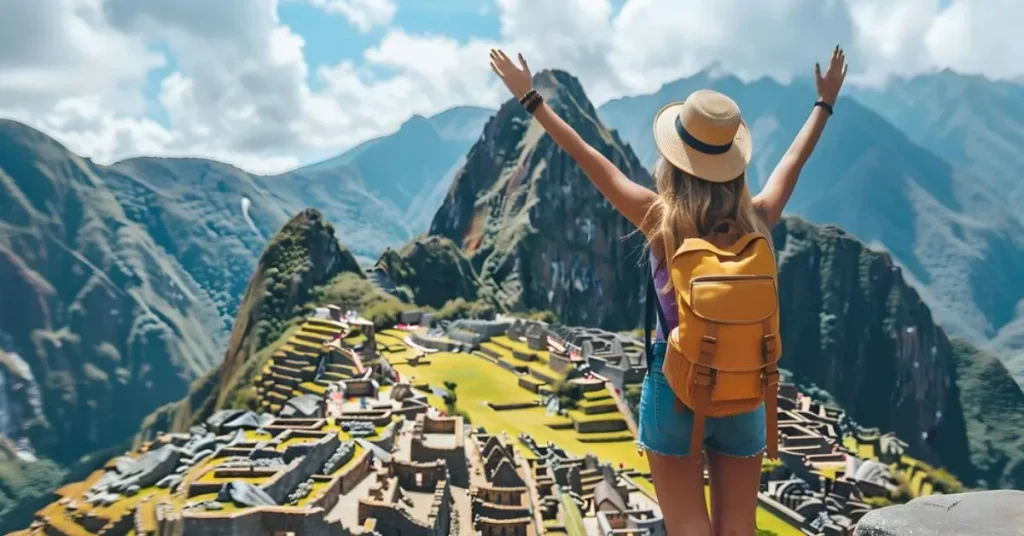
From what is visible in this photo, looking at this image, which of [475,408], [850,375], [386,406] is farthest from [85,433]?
[850,375]

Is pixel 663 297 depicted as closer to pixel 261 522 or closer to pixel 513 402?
pixel 261 522

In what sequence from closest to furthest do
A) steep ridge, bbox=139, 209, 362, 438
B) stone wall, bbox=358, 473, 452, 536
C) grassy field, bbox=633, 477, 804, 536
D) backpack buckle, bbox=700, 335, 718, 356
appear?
backpack buckle, bbox=700, 335, 718, 356 < stone wall, bbox=358, 473, 452, 536 < grassy field, bbox=633, 477, 804, 536 < steep ridge, bbox=139, 209, 362, 438

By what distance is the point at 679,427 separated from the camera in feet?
14.3

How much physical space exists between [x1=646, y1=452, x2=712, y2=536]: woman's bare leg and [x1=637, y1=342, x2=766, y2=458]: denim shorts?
Result: 0.08 metres

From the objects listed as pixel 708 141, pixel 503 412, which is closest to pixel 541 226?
pixel 503 412

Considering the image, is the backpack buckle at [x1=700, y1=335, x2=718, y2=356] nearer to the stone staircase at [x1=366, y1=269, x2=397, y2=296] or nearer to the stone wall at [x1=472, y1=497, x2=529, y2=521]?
the stone wall at [x1=472, y1=497, x2=529, y2=521]

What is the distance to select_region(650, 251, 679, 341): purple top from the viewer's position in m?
4.40

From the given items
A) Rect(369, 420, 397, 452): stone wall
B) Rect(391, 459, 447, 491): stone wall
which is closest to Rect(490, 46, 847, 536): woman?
Rect(391, 459, 447, 491): stone wall

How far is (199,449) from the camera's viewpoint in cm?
2547

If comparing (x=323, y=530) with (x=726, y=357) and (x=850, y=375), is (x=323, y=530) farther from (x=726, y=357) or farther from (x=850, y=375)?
(x=850, y=375)

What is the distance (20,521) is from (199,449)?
67.0m

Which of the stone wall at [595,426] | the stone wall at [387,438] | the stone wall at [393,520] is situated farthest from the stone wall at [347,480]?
the stone wall at [595,426]

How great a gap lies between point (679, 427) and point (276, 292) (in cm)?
9431

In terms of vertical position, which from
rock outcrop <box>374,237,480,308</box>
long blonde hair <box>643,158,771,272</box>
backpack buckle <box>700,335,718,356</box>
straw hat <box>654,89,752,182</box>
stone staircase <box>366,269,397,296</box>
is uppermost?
rock outcrop <box>374,237,480,308</box>
